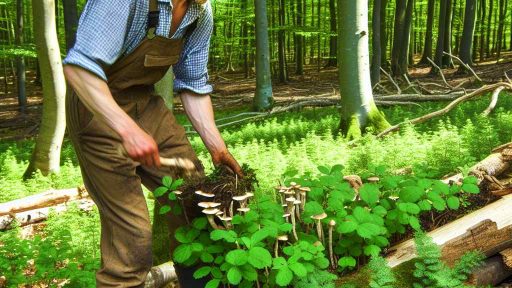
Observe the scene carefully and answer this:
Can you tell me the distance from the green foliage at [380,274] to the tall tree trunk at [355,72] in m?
6.25

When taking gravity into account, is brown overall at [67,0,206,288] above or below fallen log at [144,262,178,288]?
above

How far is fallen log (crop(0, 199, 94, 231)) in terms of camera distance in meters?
6.59

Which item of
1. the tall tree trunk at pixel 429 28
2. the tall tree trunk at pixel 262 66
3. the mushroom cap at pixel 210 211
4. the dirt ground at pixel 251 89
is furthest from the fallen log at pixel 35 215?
the tall tree trunk at pixel 429 28

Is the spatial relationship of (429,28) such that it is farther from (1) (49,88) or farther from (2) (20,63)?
(1) (49,88)

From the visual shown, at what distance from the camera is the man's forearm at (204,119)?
328 centimetres

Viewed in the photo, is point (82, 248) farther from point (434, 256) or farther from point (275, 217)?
point (434, 256)

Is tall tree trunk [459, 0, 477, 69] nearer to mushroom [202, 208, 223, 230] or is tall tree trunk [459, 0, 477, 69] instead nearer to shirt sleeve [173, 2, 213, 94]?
shirt sleeve [173, 2, 213, 94]

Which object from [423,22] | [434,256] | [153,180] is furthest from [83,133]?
[423,22]

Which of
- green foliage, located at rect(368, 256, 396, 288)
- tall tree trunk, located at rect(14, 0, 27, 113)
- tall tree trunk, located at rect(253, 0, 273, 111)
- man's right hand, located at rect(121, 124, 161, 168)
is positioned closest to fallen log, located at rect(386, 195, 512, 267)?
green foliage, located at rect(368, 256, 396, 288)

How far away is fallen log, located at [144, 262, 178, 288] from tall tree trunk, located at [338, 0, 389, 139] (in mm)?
5545

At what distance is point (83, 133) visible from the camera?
9.72 feet

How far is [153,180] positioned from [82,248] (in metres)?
2.21

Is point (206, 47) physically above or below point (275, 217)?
above

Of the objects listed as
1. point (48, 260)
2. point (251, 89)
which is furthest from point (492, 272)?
point (251, 89)
